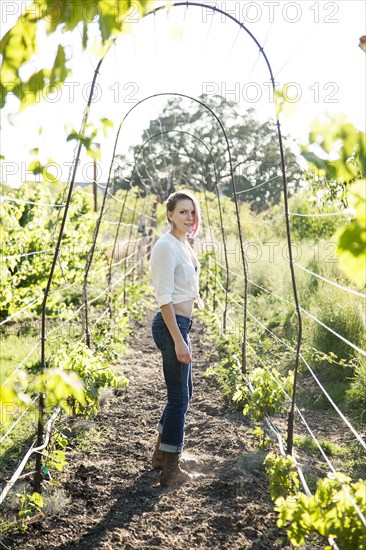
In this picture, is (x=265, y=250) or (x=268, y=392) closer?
(x=268, y=392)

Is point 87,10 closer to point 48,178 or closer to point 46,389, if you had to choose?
point 48,178

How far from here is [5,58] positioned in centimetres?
128

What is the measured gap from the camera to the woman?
2.95m

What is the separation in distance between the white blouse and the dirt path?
927 mm

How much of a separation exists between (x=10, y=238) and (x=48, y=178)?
4.08m

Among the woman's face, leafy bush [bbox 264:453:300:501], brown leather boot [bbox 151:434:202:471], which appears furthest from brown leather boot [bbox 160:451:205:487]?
the woman's face

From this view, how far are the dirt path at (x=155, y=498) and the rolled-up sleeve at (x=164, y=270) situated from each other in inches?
36.9

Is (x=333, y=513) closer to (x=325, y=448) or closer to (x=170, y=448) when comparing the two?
(x=170, y=448)

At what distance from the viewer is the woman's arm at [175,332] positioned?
2920mm

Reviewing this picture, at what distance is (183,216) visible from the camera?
312 cm

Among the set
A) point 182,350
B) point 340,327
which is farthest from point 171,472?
point 340,327

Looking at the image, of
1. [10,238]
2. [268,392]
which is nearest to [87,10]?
[268,392]

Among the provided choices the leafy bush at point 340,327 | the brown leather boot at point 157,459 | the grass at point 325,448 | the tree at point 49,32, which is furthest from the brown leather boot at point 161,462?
→ the tree at point 49,32

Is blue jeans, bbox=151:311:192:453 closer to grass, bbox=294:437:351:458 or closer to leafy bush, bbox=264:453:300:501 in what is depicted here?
leafy bush, bbox=264:453:300:501
